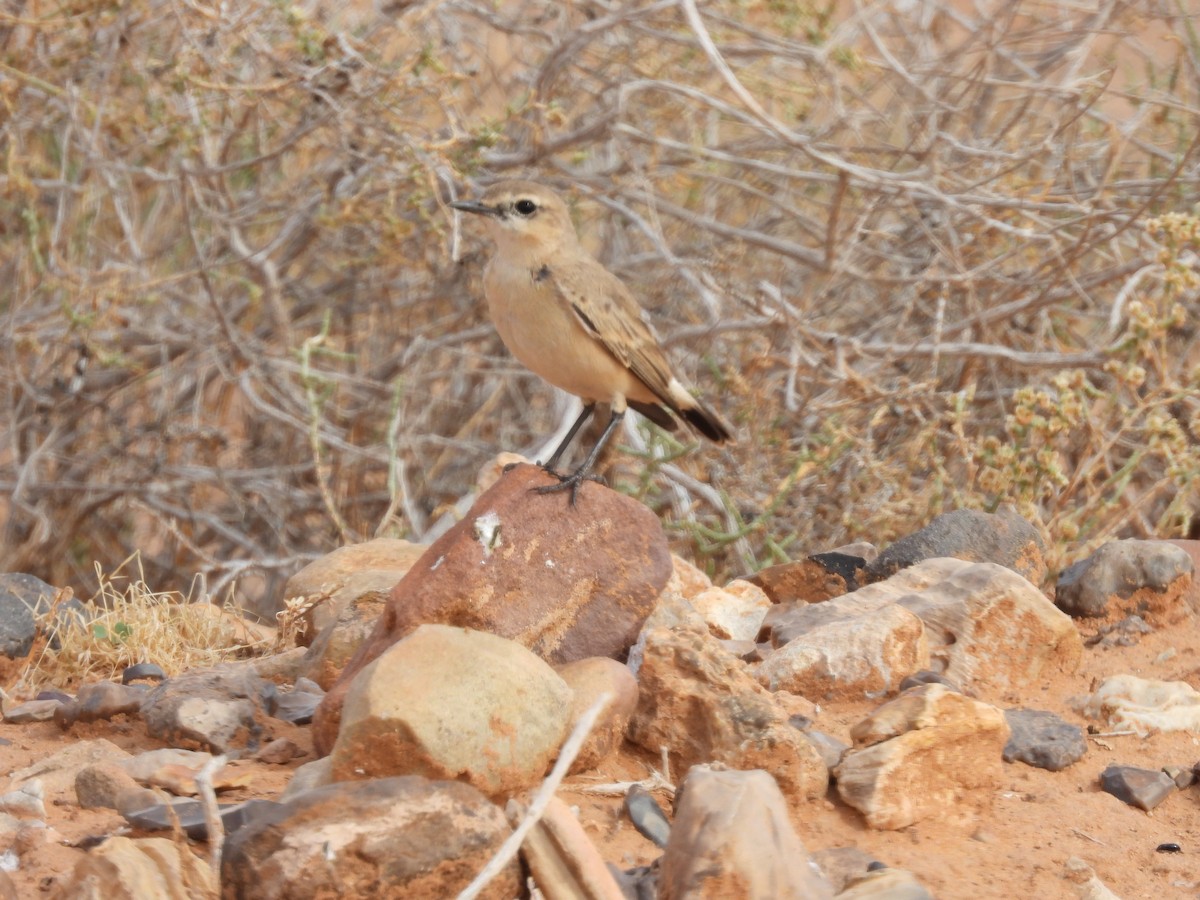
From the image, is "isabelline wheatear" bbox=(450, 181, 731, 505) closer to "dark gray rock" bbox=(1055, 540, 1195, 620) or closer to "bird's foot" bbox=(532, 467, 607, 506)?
"bird's foot" bbox=(532, 467, 607, 506)

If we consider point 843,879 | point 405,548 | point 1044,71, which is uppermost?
point 1044,71

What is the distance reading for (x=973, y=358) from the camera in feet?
Answer: 24.1

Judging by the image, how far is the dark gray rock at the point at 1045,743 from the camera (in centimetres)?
391

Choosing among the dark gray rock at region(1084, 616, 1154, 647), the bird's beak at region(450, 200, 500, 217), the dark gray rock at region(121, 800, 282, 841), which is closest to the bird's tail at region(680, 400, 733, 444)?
the bird's beak at region(450, 200, 500, 217)

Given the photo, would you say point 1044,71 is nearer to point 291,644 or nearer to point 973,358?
point 973,358

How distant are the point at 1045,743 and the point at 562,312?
90.9 inches

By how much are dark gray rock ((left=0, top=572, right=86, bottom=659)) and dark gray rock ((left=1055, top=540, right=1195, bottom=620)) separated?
136 inches

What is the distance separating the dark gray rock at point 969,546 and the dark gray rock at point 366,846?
100 inches

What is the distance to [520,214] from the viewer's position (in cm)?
536

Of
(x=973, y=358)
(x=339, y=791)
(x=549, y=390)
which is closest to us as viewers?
(x=339, y=791)

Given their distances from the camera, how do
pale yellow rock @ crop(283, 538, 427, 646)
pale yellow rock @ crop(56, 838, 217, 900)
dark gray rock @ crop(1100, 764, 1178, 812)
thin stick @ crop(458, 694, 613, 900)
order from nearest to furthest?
thin stick @ crop(458, 694, 613, 900)
pale yellow rock @ crop(56, 838, 217, 900)
dark gray rock @ crop(1100, 764, 1178, 812)
pale yellow rock @ crop(283, 538, 427, 646)

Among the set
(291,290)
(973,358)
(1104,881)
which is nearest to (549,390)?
(291,290)

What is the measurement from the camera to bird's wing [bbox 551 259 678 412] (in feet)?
17.0

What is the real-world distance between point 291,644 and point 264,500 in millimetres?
3961
